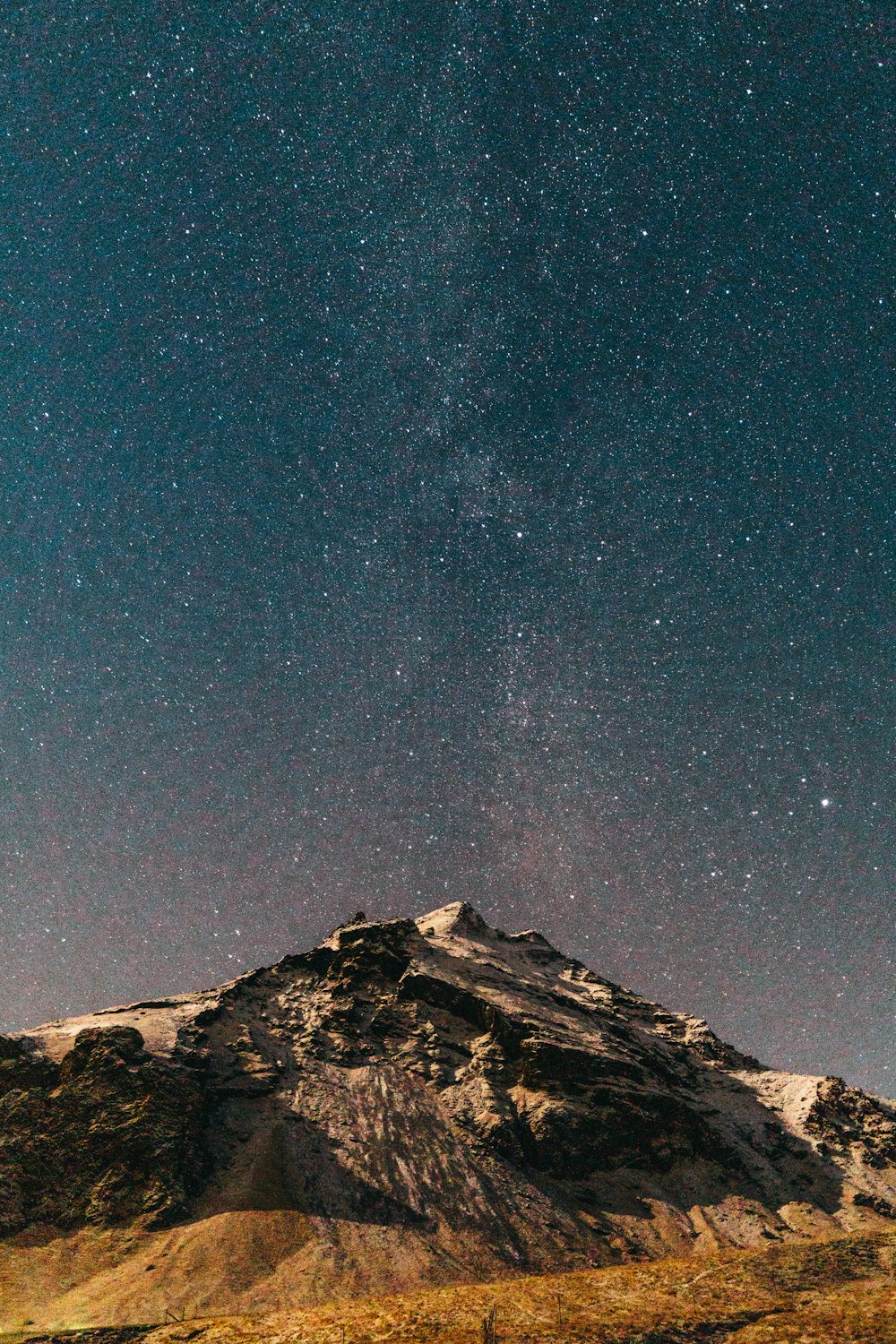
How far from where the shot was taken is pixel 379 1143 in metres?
55.2

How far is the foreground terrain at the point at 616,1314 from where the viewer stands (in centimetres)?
2808

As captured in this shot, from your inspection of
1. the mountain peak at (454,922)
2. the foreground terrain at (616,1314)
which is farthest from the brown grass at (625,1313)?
the mountain peak at (454,922)

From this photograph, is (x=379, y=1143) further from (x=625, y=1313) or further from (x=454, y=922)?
(x=454, y=922)

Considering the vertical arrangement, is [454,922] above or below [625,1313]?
above

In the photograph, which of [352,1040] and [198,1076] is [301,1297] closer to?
[198,1076]

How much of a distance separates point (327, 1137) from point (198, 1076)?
44.3 ft

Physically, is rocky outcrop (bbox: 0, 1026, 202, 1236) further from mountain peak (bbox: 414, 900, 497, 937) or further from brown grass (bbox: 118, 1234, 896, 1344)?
mountain peak (bbox: 414, 900, 497, 937)

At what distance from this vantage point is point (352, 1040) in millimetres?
69000

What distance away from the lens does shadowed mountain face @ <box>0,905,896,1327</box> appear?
40156 millimetres

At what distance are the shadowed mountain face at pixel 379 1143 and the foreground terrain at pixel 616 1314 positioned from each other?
17.4ft

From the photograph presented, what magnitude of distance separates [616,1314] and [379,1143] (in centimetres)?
2981

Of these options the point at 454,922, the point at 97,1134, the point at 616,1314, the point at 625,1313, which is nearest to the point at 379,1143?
the point at 97,1134

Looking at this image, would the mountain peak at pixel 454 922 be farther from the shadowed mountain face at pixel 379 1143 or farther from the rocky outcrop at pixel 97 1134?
the rocky outcrop at pixel 97 1134

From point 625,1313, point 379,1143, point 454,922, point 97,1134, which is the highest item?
point 454,922
